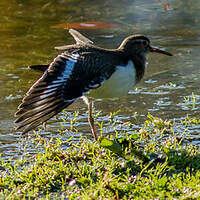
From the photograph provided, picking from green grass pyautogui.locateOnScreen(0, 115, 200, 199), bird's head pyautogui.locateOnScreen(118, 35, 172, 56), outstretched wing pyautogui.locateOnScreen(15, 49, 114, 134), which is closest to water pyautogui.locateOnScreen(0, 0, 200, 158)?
green grass pyautogui.locateOnScreen(0, 115, 200, 199)

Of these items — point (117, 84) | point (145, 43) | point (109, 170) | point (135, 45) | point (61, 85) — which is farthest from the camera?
point (145, 43)

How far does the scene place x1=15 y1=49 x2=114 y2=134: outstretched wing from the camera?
5.18 m

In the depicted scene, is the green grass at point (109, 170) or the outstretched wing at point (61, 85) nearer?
the green grass at point (109, 170)

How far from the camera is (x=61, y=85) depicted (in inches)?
209

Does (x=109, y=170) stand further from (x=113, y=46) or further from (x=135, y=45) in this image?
(x=113, y=46)

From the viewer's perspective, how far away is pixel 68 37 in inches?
408

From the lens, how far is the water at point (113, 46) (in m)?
6.77

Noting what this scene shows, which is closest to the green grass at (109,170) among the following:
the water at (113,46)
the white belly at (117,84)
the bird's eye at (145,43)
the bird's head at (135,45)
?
the water at (113,46)

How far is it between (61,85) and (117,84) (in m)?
0.69

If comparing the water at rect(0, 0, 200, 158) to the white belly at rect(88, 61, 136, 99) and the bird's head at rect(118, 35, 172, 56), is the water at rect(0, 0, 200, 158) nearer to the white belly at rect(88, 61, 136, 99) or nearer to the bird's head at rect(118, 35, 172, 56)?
the white belly at rect(88, 61, 136, 99)

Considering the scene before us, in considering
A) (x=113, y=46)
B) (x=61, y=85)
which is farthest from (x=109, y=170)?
(x=113, y=46)

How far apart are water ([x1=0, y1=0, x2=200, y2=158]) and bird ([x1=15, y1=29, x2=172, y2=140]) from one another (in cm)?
72

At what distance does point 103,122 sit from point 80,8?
6.49 m

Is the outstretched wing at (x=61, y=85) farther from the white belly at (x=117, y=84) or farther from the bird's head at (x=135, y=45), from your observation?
the bird's head at (x=135, y=45)
